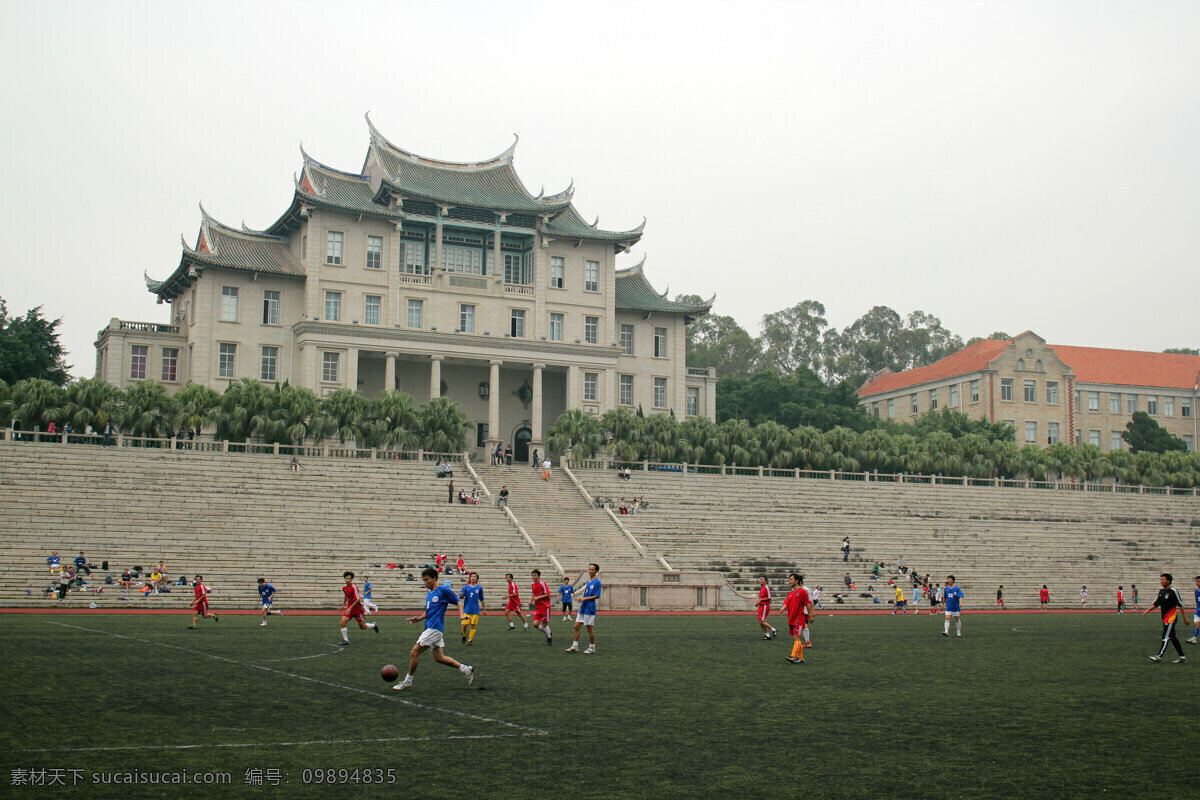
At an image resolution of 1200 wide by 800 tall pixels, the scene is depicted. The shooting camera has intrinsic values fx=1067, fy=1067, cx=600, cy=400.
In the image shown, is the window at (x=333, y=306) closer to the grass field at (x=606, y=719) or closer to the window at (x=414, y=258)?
the window at (x=414, y=258)

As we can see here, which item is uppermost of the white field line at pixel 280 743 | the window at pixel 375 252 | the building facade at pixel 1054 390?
the window at pixel 375 252

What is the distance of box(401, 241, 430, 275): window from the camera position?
189 feet

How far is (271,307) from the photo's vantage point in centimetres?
5494

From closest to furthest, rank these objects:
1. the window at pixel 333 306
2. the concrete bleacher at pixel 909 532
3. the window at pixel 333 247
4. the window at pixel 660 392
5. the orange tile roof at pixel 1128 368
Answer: the concrete bleacher at pixel 909 532
the window at pixel 333 306
the window at pixel 333 247
the window at pixel 660 392
the orange tile roof at pixel 1128 368

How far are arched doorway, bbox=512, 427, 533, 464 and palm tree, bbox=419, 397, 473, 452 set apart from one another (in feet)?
35.4

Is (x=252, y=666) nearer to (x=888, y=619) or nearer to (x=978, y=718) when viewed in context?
(x=978, y=718)

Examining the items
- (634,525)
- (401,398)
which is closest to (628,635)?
(634,525)

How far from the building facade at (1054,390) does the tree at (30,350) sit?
204 feet

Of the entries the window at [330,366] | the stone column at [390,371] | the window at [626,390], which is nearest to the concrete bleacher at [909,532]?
the stone column at [390,371]

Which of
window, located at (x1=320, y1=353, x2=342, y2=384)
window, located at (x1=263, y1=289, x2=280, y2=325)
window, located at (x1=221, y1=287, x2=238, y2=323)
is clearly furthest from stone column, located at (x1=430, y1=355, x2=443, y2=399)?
window, located at (x1=221, y1=287, x2=238, y2=323)

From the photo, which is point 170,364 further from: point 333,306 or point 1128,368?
point 1128,368

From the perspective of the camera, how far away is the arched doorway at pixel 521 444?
2359 inches

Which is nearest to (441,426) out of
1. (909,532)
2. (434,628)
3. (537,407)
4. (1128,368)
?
(537,407)

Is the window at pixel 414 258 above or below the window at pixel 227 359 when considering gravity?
above
